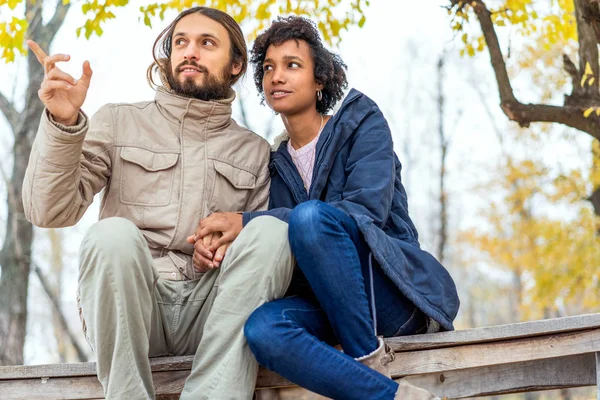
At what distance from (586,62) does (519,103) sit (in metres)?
0.53

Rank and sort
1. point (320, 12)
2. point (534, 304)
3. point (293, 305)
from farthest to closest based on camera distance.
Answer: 1. point (534, 304)
2. point (320, 12)
3. point (293, 305)

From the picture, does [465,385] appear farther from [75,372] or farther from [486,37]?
[486,37]

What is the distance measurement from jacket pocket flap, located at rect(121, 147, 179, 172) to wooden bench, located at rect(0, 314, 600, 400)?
0.74m

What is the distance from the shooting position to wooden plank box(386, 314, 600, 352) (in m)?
2.74

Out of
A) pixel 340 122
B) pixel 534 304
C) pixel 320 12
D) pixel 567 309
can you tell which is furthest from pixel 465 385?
pixel 567 309

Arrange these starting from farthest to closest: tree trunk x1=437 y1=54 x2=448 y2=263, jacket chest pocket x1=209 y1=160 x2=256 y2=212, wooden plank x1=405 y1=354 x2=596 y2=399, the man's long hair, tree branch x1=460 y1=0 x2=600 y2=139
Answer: tree trunk x1=437 y1=54 x2=448 y2=263
tree branch x1=460 y1=0 x2=600 y2=139
the man's long hair
jacket chest pocket x1=209 y1=160 x2=256 y2=212
wooden plank x1=405 y1=354 x2=596 y2=399

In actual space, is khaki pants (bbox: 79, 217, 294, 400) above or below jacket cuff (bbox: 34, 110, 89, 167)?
below

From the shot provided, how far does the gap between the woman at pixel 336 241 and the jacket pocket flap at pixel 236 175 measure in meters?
0.12

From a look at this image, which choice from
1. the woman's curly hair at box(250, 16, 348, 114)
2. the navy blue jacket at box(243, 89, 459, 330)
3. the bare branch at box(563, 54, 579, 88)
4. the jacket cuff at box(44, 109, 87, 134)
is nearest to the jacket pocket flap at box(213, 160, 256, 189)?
the navy blue jacket at box(243, 89, 459, 330)

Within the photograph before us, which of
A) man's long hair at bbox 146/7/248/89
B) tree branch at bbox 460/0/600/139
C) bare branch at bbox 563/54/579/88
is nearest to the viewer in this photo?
man's long hair at bbox 146/7/248/89

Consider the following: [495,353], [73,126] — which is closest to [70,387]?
[73,126]

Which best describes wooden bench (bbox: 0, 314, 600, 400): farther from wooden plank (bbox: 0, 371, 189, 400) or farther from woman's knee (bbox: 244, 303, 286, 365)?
woman's knee (bbox: 244, 303, 286, 365)

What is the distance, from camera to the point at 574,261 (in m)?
13.5

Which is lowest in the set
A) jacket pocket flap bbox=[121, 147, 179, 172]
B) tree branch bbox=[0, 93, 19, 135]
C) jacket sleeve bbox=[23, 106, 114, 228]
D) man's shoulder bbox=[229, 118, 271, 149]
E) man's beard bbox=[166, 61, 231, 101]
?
jacket sleeve bbox=[23, 106, 114, 228]
